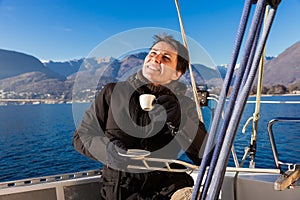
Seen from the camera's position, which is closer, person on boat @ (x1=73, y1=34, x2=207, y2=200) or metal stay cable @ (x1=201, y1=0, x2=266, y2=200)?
metal stay cable @ (x1=201, y1=0, x2=266, y2=200)

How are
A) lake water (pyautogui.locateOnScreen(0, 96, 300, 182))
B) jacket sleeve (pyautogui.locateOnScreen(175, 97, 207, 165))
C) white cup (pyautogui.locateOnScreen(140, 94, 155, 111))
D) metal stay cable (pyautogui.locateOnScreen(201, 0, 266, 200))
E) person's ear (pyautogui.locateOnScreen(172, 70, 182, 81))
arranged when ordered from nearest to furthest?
metal stay cable (pyautogui.locateOnScreen(201, 0, 266, 200)), white cup (pyautogui.locateOnScreen(140, 94, 155, 111)), jacket sleeve (pyautogui.locateOnScreen(175, 97, 207, 165)), person's ear (pyautogui.locateOnScreen(172, 70, 182, 81)), lake water (pyautogui.locateOnScreen(0, 96, 300, 182))

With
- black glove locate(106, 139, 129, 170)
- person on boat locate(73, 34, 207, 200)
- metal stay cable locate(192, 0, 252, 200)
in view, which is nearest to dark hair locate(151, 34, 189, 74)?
person on boat locate(73, 34, 207, 200)

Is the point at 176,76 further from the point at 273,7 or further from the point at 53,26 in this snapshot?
the point at 53,26

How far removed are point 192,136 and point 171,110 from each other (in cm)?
10

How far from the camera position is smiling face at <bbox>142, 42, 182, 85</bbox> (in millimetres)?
994

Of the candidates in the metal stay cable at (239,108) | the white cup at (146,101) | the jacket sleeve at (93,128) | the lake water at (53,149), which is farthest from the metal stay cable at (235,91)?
the lake water at (53,149)

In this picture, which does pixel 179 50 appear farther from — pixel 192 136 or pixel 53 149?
pixel 53 149

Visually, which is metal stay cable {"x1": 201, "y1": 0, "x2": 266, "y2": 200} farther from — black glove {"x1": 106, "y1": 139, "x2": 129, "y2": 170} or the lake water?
the lake water

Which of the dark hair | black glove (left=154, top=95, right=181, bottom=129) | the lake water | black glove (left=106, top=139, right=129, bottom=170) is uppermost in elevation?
the dark hair

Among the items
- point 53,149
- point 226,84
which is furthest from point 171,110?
point 53,149

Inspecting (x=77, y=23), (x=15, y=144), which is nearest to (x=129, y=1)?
(x=77, y=23)

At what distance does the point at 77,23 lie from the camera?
33.3m

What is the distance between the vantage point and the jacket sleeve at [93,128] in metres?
0.98

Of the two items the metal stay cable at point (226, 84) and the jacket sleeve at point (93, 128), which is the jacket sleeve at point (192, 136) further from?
the metal stay cable at point (226, 84)
